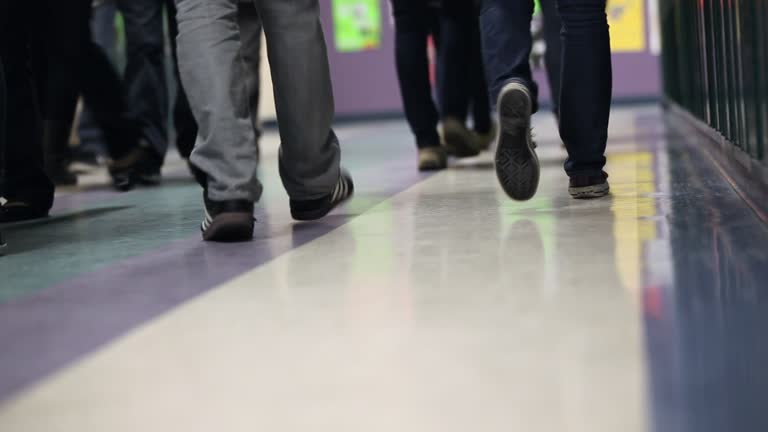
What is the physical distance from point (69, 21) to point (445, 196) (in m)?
1.29

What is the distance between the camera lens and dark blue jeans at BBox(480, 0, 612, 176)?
2.34 m

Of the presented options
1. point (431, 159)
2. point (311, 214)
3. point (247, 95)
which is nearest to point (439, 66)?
point (431, 159)

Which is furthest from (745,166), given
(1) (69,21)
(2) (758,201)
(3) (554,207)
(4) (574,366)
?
(1) (69,21)

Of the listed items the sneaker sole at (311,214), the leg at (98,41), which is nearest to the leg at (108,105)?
the sneaker sole at (311,214)

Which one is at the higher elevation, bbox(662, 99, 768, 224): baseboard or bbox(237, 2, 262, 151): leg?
bbox(237, 2, 262, 151): leg

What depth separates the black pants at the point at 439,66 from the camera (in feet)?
11.9

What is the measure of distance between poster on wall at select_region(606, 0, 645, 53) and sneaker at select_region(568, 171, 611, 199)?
798 cm

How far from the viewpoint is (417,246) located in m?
1.97

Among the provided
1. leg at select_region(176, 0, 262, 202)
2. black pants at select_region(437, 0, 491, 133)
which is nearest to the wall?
black pants at select_region(437, 0, 491, 133)

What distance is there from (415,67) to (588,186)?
127 centimetres

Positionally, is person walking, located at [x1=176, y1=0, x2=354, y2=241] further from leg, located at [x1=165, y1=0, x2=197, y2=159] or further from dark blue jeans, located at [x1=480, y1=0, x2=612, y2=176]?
leg, located at [x1=165, y1=0, x2=197, y2=159]

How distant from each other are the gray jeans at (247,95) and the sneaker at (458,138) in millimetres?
1597

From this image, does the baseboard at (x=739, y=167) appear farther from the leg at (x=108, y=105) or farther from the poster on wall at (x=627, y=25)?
the poster on wall at (x=627, y=25)

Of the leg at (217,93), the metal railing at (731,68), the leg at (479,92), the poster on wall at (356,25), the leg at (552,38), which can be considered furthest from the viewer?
the poster on wall at (356,25)
